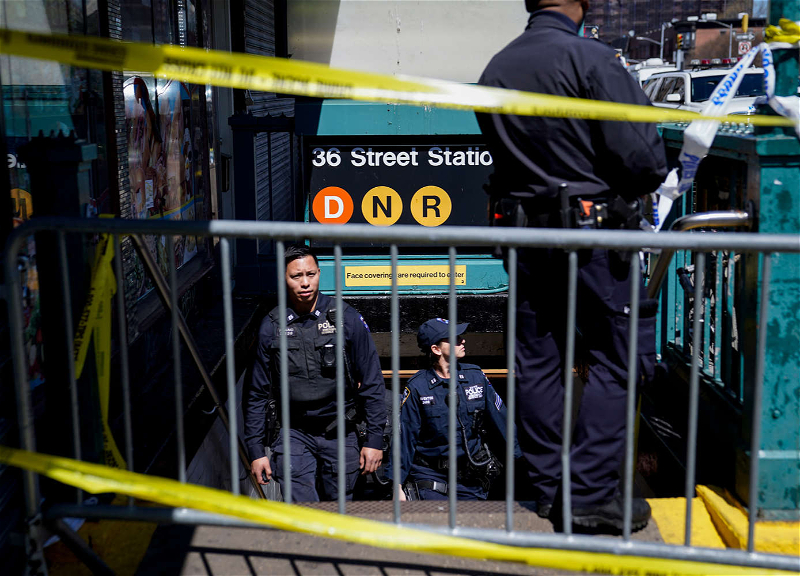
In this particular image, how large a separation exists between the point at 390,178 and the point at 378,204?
0.21m

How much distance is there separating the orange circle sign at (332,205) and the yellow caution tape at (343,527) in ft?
12.1

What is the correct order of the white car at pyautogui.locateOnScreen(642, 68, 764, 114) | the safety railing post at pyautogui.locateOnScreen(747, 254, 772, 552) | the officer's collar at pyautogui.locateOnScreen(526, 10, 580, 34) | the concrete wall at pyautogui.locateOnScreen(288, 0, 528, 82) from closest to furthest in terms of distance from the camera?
the safety railing post at pyautogui.locateOnScreen(747, 254, 772, 552) < the officer's collar at pyautogui.locateOnScreen(526, 10, 580, 34) < the concrete wall at pyautogui.locateOnScreen(288, 0, 528, 82) < the white car at pyautogui.locateOnScreen(642, 68, 764, 114)

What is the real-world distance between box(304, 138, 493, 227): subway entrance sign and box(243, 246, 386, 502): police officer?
5.07 ft

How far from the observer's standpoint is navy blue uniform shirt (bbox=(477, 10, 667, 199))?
3.12 metres

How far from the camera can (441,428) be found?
5.14 meters

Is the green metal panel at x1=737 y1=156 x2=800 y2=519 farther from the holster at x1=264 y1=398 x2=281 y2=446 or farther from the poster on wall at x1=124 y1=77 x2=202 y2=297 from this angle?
the poster on wall at x1=124 y1=77 x2=202 y2=297

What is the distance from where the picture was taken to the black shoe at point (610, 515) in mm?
3168

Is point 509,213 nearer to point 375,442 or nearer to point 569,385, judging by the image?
point 569,385

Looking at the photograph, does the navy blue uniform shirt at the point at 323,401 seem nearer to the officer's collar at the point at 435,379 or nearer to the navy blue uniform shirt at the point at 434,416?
the navy blue uniform shirt at the point at 434,416

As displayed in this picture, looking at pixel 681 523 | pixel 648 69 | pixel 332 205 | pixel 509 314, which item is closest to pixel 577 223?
pixel 509 314

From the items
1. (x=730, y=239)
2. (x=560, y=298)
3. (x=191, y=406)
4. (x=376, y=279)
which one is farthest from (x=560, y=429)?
(x=376, y=279)

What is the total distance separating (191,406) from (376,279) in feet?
7.17

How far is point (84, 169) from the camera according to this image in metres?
3.23

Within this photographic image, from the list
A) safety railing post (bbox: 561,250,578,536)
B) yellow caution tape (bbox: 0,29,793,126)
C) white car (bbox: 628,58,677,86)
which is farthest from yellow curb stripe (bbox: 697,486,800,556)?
white car (bbox: 628,58,677,86)
